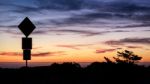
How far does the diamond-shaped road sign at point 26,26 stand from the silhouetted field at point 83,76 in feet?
10.3

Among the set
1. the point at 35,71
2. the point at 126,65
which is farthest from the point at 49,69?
the point at 126,65

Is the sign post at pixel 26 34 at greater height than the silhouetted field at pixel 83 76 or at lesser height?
greater

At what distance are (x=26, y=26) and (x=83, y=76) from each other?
16.9 ft

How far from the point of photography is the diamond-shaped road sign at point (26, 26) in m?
15.5

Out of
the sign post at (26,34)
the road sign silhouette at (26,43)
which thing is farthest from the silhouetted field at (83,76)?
the road sign silhouette at (26,43)

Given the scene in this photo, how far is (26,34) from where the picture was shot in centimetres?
1555

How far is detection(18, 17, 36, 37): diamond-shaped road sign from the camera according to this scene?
50.7 ft

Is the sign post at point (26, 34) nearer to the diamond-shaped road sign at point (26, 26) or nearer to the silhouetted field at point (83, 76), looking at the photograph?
the diamond-shaped road sign at point (26, 26)

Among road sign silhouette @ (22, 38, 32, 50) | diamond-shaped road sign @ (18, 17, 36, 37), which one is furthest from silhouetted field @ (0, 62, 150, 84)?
diamond-shaped road sign @ (18, 17, 36, 37)

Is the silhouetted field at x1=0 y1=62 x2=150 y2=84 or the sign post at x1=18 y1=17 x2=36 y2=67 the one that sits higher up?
the sign post at x1=18 y1=17 x2=36 y2=67

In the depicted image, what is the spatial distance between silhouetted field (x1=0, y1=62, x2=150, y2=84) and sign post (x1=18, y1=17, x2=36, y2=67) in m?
2.29

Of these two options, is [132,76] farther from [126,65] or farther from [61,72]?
[61,72]

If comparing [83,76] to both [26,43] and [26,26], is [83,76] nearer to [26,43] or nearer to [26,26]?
[26,43]

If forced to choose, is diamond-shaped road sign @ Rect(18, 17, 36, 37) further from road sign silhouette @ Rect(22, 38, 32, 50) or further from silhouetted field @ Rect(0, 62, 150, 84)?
silhouetted field @ Rect(0, 62, 150, 84)
